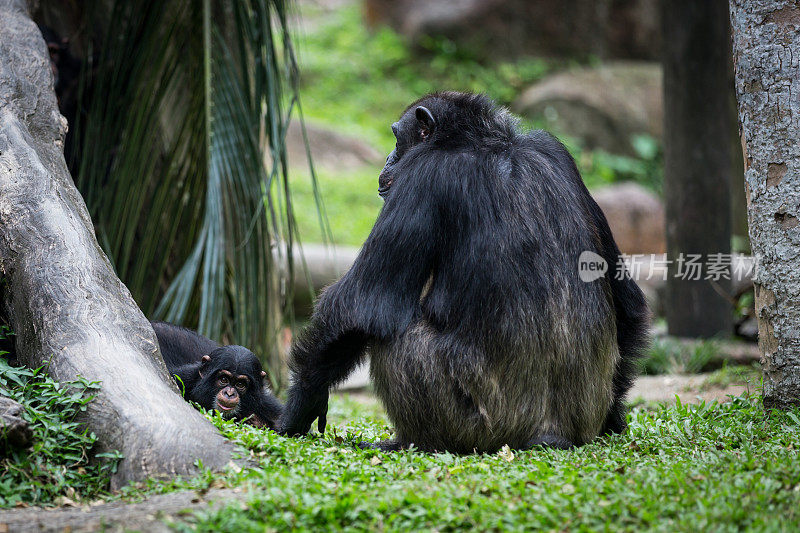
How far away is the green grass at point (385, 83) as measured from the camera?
16.7 m

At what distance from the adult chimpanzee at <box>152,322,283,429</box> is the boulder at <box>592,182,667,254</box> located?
401 inches

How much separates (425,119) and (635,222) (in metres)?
10.4

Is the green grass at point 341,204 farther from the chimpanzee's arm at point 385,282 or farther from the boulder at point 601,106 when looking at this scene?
the chimpanzee's arm at point 385,282

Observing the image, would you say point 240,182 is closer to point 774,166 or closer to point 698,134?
point 774,166

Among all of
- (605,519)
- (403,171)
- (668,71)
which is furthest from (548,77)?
(605,519)

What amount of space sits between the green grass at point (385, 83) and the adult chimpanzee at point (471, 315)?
11457 mm

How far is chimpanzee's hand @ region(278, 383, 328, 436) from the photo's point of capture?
13.9 ft

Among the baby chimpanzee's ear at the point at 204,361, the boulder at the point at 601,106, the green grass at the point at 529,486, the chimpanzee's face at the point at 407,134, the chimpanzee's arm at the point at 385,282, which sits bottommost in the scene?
the green grass at the point at 529,486

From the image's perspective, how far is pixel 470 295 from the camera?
13.2 feet

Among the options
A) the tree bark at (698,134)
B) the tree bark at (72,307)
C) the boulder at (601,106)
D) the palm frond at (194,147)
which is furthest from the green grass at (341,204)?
the tree bark at (72,307)

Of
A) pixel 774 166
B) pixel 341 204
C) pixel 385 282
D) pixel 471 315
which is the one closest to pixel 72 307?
pixel 385 282

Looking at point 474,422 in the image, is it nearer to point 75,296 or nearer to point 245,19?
point 75,296

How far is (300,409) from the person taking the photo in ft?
13.9

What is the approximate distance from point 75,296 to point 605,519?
2.68 meters
